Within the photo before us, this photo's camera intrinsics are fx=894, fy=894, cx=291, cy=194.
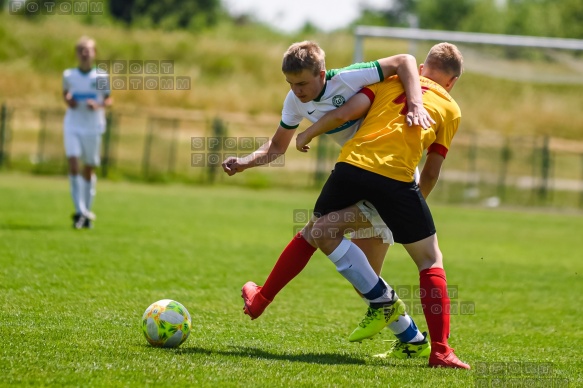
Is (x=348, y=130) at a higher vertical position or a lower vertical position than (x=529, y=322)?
higher

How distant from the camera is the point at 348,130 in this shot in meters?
5.66

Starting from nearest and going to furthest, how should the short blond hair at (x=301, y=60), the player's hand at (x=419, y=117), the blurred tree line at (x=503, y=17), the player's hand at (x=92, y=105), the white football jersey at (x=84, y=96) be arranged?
the player's hand at (x=419, y=117) < the short blond hair at (x=301, y=60) < the player's hand at (x=92, y=105) < the white football jersey at (x=84, y=96) < the blurred tree line at (x=503, y=17)

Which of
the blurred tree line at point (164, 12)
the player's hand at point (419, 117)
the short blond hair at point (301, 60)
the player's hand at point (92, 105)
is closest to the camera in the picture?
the player's hand at point (419, 117)

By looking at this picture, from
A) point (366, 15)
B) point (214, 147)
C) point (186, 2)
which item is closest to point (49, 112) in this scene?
point (214, 147)

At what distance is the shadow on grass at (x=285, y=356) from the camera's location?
5180mm

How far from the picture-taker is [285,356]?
17.3 ft

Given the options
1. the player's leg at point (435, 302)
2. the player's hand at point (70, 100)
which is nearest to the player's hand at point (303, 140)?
the player's leg at point (435, 302)

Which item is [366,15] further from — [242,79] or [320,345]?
[320,345]

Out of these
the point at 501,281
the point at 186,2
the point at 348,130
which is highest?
the point at 186,2

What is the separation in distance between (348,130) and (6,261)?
4340 mm

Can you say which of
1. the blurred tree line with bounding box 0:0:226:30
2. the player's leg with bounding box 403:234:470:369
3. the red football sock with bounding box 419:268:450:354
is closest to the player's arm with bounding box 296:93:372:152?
the player's leg with bounding box 403:234:470:369

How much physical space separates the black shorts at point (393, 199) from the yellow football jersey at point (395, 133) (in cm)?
5

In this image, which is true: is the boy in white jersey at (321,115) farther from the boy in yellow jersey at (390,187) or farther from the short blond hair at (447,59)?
the short blond hair at (447,59)

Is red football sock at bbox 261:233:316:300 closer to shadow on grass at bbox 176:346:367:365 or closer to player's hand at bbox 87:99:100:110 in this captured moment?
shadow on grass at bbox 176:346:367:365
